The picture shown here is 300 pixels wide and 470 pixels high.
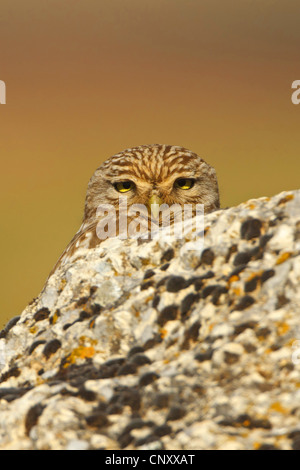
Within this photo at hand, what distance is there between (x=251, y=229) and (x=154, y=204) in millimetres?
2105

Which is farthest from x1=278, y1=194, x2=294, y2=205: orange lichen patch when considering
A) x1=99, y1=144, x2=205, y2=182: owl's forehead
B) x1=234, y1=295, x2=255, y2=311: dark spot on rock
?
x1=99, y1=144, x2=205, y2=182: owl's forehead

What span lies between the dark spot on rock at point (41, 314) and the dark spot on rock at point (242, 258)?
82 cm

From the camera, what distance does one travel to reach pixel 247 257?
2.01 meters

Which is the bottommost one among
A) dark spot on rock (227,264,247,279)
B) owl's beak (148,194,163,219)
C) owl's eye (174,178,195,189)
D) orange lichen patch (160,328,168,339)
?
orange lichen patch (160,328,168,339)

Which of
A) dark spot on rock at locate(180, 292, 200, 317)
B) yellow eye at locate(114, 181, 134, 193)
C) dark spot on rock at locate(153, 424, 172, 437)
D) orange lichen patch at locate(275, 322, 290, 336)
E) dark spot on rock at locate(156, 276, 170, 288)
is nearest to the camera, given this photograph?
dark spot on rock at locate(153, 424, 172, 437)

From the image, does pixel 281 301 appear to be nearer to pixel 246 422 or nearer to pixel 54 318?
pixel 246 422

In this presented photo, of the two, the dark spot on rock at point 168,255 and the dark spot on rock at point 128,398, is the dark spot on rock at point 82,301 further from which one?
the dark spot on rock at point 128,398

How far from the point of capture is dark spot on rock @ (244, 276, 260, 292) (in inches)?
74.4

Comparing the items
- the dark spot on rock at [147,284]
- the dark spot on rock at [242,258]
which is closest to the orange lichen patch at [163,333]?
the dark spot on rock at [147,284]

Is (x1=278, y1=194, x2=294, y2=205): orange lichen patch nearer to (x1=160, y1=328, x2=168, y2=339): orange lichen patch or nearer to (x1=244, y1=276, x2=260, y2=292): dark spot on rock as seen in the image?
(x1=244, y1=276, x2=260, y2=292): dark spot on rock

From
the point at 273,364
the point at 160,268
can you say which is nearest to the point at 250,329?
the point at 273,364

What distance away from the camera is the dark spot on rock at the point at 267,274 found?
1.88 metres

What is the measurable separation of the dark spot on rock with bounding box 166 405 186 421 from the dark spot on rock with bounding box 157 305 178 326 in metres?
0.35
